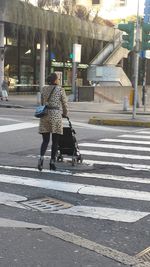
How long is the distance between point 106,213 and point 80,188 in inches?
60.0

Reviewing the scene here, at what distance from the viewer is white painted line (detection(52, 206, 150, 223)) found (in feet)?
21.0

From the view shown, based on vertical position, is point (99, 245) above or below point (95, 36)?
below

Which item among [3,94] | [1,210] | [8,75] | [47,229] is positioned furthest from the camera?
[8,75]

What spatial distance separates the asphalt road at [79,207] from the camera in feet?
16.7

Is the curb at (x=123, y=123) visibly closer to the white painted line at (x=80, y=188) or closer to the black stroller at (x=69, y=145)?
the black stroller at (x=69, y=145)

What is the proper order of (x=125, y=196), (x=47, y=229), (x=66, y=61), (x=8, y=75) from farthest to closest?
(x=66, y=61) → (x=8, y=75) → (x=125, y=196) → (x=47, y=229)

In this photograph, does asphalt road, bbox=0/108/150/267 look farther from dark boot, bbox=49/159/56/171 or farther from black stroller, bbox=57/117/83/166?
black stroller, bbox=57/117/83/166

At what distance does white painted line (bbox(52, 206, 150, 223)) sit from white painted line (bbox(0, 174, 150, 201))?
31.3 inches

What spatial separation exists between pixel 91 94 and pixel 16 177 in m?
26.9

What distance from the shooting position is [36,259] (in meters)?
4.89

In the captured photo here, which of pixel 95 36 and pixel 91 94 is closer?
pixel 91 94

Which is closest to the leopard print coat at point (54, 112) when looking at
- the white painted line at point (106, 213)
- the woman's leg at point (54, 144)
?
the woman's leg at point (54, 144)

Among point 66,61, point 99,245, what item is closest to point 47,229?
point 99,245

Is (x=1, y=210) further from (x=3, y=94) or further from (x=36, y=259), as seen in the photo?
(x=3, y=94)
